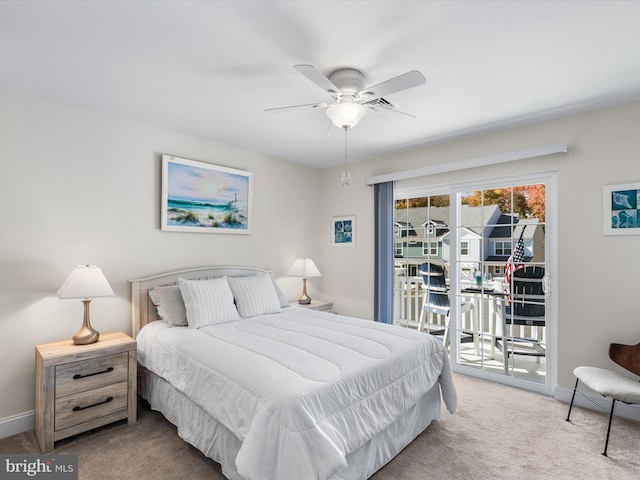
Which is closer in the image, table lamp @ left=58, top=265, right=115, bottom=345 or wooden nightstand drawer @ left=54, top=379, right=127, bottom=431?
wooden nightstand drawer @ left=54, top=379, right=127, bottom=431

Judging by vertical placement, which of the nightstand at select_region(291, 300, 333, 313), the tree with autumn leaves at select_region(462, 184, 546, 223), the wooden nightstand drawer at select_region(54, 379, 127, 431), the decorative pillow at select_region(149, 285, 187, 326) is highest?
the tree with autumn leaves at select_region(462, 184, 546, 223)

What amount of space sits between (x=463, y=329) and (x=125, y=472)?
10.7 ft

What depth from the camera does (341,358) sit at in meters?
2.09

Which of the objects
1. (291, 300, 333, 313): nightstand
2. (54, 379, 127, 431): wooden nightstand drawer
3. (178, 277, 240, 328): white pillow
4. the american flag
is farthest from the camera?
(291, 300, 333, 313): nightstand

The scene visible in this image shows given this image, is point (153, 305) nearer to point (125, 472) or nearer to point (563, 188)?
point (125, 472)

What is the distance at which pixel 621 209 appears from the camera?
2775 mm

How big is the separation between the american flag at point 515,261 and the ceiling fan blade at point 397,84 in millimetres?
2198

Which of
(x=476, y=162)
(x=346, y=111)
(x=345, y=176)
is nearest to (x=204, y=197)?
(x=345, y=176)

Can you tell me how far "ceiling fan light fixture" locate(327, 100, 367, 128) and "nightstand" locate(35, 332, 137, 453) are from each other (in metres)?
2.32

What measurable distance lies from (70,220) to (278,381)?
230cm

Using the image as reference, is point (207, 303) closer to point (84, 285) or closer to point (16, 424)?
point (84, 285)

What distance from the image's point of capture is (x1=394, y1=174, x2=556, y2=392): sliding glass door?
326 centimetres

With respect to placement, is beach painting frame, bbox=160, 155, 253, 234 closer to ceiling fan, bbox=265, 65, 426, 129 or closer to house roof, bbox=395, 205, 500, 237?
ceiling fan, bbox=265, 65, 426, 129

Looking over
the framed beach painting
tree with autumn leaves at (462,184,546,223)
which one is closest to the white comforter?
tree with autumn leaves at (462,184,546,223)
